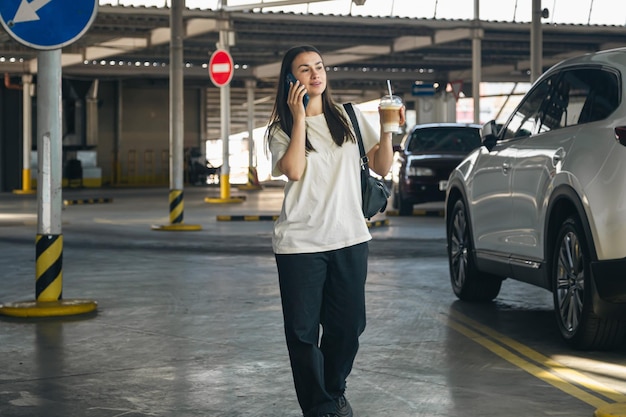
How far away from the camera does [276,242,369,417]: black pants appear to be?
Answer: 5.60 metres

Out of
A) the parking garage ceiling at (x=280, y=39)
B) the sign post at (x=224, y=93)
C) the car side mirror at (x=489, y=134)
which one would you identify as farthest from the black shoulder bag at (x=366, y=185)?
the parking garage ceiling at (x=280, y=39)

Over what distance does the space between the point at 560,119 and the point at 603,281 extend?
1.57 meters

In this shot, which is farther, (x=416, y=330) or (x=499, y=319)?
(x=499, y=319)

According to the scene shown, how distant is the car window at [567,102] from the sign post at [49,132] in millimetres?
3267

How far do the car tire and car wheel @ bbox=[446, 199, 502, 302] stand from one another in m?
2.10

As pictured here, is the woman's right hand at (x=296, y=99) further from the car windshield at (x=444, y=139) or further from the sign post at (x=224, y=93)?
the sign post at (x=224, y=93)

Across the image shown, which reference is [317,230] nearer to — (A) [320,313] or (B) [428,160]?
(A) [320,313]

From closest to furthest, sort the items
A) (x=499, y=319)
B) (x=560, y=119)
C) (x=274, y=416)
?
(x=274, y=416) < (x=560, y=119) < (x=499, y=319)

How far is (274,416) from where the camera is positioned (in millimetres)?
6086

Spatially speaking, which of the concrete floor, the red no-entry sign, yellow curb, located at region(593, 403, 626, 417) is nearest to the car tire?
the concrete floor

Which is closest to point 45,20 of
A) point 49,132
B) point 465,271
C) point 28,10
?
point 28,10

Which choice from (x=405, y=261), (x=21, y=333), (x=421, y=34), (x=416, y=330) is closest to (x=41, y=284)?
(x=21, y=333)

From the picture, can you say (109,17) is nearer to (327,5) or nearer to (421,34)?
(327,5)

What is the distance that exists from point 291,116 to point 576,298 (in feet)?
9.82
